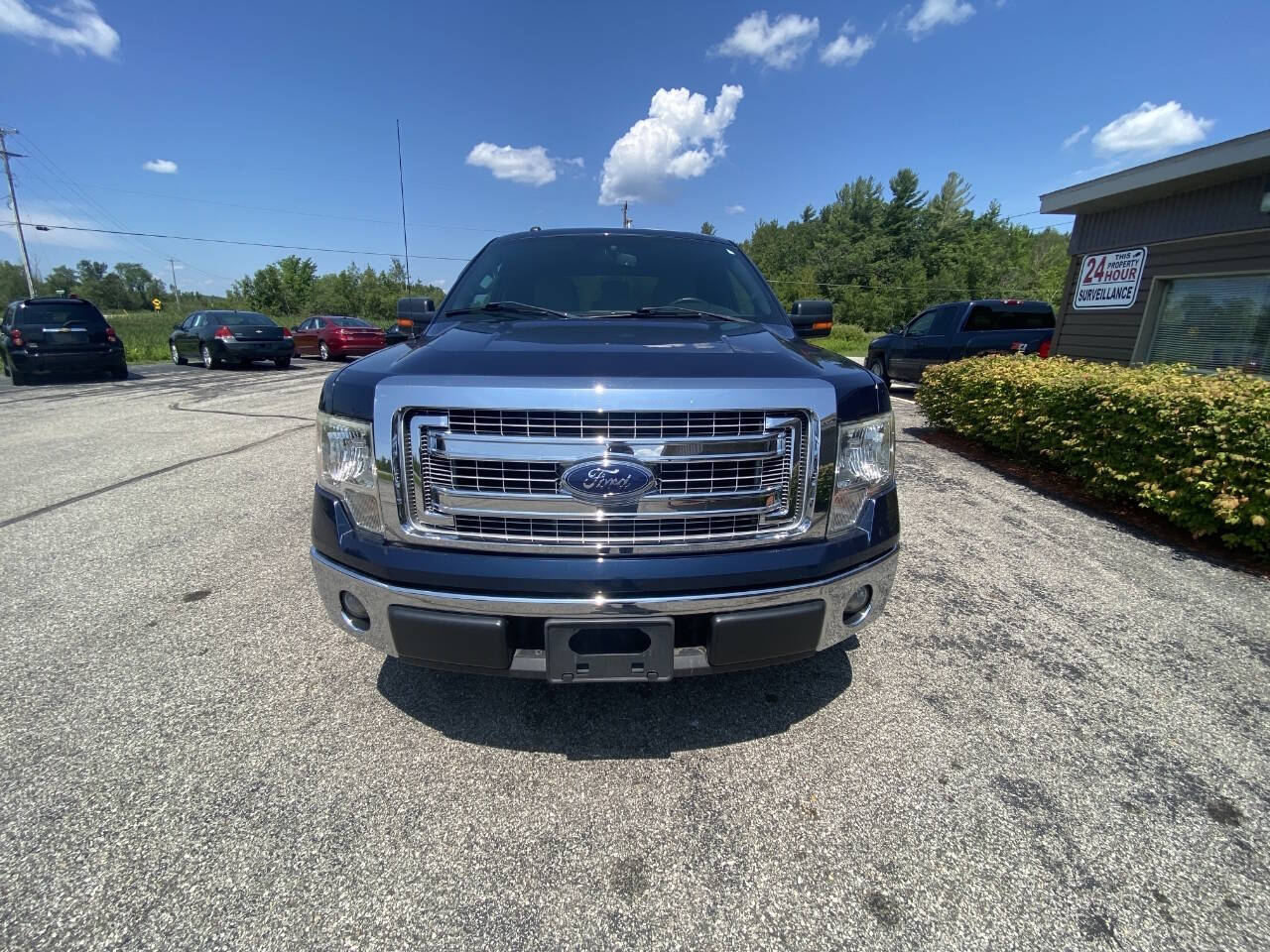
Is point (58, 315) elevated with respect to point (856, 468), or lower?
elevated

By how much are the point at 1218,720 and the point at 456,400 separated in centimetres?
307

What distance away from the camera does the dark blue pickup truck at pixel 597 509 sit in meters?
1.60

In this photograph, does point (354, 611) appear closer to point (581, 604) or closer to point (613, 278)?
point (581, 604)

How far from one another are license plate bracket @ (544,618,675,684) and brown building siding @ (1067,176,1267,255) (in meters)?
9.48

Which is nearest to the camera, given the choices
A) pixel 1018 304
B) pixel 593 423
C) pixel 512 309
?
pixel 593 423

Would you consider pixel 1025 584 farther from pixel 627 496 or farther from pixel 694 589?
pixel 627 496

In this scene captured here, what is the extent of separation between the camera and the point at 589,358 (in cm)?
171

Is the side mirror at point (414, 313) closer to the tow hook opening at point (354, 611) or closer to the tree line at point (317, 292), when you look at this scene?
the tow hook opening at point (354, 611)

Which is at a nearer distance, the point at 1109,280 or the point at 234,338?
the point at 1109,280

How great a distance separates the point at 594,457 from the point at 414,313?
2.14 meters

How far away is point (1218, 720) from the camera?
2191 millimetres

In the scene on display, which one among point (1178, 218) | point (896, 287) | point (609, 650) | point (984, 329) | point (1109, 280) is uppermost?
point (896, 287)

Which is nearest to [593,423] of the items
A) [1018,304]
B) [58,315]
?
[1018,304]

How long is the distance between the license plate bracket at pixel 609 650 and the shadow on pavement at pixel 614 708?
0.38 meters
